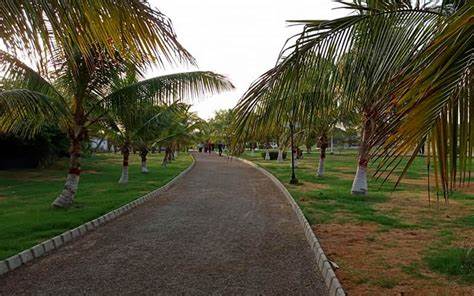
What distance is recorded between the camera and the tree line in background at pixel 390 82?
8.19 feet

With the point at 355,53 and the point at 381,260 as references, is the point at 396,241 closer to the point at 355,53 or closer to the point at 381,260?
the point at 381,260

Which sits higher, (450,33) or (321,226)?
(450,33)

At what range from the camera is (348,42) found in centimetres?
440

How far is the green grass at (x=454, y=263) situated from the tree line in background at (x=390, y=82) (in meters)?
2.01

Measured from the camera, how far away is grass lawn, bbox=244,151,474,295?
5.23 meters

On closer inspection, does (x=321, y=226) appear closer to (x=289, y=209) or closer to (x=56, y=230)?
(x=289, y=209)

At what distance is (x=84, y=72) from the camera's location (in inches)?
421

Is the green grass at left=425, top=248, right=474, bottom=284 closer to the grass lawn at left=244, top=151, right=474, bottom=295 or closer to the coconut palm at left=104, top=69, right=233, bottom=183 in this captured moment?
the grass lawn at left=244, top=151, right=474, bottom=295

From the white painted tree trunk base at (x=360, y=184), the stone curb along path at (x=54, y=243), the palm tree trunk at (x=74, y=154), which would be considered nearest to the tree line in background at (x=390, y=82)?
the stone curb along path at (x=54, y=243)

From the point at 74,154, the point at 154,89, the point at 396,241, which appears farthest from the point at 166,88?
the point at 396,241

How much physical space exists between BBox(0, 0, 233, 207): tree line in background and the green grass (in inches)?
166

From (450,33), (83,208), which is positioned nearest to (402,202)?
(83,208)

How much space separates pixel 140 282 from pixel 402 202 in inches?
367

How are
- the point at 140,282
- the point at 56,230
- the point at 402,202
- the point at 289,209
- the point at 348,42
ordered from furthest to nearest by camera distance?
the point at 402,202
the point at 289,209
the point at 56,230
the point at 140,282
the point at 348,42
